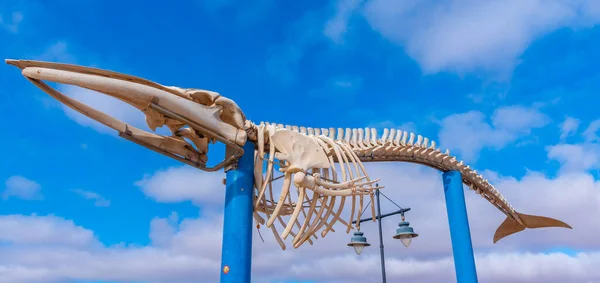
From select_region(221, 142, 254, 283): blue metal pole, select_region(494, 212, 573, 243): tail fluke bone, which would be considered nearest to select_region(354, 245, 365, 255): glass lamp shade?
select_region(221, 142, 254, 283): blue metal pole

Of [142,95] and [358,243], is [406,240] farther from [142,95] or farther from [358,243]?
[142,95]

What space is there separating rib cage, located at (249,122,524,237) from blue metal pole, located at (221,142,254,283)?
79cm

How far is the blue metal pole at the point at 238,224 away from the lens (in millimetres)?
6941

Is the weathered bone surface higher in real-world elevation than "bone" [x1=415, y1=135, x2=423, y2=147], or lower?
lower

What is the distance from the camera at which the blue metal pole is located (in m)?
6.94

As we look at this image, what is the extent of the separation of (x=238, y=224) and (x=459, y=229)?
6.97 m

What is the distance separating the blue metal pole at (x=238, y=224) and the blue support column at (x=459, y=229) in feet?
21.6

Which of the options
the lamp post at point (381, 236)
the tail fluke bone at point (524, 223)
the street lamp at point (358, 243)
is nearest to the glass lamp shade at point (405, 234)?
the lamp post at point (381, 236)

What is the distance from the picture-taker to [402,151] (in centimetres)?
1123

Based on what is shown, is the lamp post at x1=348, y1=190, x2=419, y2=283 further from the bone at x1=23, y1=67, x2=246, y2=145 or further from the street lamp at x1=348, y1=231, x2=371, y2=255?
the bone at x1=23, y1=67, x2=246, y2=145

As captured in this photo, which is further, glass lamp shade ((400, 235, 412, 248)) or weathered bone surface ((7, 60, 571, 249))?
glass lamp shade ((400, 235, 412, 248))

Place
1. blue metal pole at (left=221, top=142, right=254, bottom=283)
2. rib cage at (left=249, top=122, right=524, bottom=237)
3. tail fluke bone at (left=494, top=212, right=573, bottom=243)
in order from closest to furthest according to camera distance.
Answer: blue metal pole at (left=221, top=142, right=254, bottom=283)
rib cage at (left=249, top=122, right=524, bottom=237)
tail fluke bone at (left=494, top=212, right=573, bottom=243)

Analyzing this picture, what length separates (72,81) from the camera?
5.83 m

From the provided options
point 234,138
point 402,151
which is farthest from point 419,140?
point 234,138
